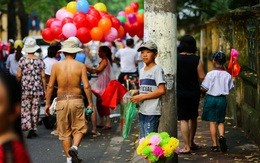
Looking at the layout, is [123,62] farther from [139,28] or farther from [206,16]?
[206,16]

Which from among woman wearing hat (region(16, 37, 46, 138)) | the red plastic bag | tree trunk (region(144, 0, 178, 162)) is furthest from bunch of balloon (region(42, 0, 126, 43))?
tree trunk (region(144, 0, 178, 162))

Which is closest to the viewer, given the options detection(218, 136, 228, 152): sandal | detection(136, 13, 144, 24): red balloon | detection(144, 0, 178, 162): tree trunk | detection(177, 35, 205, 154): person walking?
detection(144, 0, 178, 162): tree trunk

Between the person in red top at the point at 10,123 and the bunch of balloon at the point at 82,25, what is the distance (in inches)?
353

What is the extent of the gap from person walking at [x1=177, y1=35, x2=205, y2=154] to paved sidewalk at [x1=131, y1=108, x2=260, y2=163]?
316 mm

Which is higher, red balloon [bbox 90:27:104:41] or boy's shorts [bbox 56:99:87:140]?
red balloon [bbox 90:27:104:41]

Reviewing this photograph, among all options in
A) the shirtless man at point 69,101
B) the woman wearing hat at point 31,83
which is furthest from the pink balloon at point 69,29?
the shirtless man at point 69,101

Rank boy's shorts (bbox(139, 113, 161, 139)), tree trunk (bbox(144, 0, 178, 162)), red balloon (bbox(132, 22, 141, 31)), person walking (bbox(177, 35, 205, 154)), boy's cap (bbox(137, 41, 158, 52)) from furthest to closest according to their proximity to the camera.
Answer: red balloon (bbox(132, 22, 141, 31)) < person walking (bbox(177, 35, 205, 154)) < tree trunk (bbox(144, 0, 178, 162)) < boy's shorts (bbox(139, 113, 161, 139)) < boy's cap (bbox(137, 41, 158, 52))

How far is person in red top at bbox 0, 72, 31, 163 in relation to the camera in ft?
10.1

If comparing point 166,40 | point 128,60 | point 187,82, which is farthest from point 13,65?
point 166,40

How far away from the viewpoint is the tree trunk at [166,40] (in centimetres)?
784

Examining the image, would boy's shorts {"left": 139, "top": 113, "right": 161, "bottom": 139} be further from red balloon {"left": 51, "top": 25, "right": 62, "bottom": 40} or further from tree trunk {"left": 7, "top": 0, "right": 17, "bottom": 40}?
tree trunk {"left": 7, "top": 0, "right": 17, "bottom": 40}

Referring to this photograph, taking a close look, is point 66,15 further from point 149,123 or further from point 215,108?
A: point 149,123

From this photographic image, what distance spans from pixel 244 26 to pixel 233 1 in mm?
4980

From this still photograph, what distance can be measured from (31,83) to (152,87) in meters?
4.56
